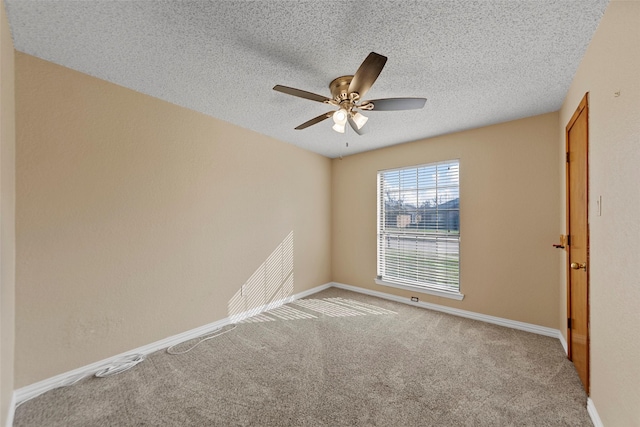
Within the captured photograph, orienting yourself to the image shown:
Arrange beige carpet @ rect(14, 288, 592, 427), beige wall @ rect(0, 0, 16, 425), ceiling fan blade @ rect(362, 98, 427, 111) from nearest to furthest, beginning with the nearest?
beige wall @ rect(0, 0, 16, 425)
beige carpet @ rect(14, 288, 592, 427)
ceiling fan blade @ rect(362, 98, 427, 111)

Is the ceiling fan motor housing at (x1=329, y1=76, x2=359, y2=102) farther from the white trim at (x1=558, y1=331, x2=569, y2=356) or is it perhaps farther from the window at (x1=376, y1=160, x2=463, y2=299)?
the white trim at (x1=558, y1=331, x2=569, y2=356)

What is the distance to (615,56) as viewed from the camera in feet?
4.42

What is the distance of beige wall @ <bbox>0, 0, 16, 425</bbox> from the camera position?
4.64 feet

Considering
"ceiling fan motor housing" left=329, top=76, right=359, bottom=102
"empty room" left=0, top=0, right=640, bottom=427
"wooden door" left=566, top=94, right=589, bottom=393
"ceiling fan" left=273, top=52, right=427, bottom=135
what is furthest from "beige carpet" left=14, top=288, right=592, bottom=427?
"ceiling fan motor housing" left=329, top=76, right=359, bottom=102

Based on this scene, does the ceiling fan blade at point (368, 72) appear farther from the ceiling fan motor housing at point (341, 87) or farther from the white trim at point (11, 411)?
the white trim at point (11, 411)

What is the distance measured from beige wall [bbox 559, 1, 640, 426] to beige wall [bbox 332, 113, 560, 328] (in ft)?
4.02

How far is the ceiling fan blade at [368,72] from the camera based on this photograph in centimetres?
144

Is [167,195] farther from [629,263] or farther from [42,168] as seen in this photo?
[629,263]

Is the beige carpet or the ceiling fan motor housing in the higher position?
the ceiling fan motor housing

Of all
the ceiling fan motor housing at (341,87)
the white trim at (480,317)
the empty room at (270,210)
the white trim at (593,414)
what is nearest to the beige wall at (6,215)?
the empty room at (270,210)

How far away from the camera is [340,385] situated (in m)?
1.95

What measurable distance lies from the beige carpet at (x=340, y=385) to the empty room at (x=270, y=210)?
0.07 feet

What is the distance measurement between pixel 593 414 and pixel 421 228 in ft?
7.97

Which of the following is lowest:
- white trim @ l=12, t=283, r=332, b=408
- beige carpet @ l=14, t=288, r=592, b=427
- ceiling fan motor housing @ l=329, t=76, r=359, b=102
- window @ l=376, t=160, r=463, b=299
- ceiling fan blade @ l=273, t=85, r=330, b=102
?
beige carpet @ l=14, t=288, r=592, b=427
